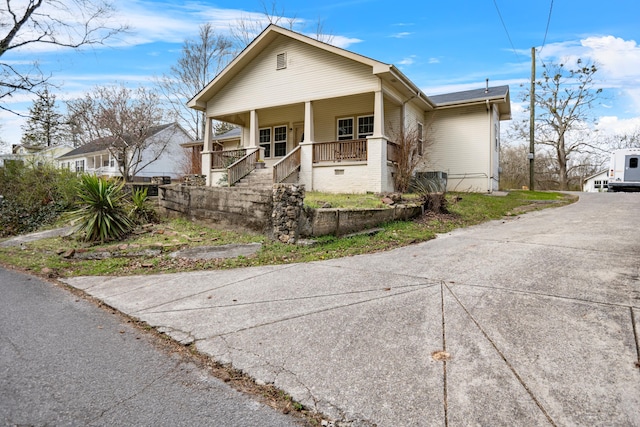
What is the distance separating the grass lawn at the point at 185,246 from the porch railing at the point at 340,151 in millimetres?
3877

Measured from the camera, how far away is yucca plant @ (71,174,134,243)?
8633 mm

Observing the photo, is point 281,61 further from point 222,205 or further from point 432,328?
point 432,328

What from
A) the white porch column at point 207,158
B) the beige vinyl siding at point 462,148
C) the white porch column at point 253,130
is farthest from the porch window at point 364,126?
the white porch column at point 207,158

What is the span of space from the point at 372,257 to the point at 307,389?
390 centimetres

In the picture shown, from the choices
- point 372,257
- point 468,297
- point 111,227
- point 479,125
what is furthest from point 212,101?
point 468,297

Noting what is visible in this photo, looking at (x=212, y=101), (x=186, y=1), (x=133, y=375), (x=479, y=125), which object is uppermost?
(x=186, y=1)

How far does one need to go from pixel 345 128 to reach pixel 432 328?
1316cm

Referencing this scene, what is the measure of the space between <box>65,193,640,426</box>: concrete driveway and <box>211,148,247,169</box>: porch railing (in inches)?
373

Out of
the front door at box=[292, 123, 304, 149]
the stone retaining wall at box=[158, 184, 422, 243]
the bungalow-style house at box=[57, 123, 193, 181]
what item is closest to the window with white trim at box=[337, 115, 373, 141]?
the front door at box=[292, 123, 304, 149]

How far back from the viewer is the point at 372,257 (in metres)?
6.22

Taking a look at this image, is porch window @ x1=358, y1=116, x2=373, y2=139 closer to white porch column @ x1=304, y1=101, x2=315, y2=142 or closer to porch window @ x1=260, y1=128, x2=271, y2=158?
white porch column @ x1=304, y1=101, x2=315, y2=142

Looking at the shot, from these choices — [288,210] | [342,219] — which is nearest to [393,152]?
[342,219]

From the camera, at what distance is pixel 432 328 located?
3.23 m

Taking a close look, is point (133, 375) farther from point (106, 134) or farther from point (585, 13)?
point (106, 134)
